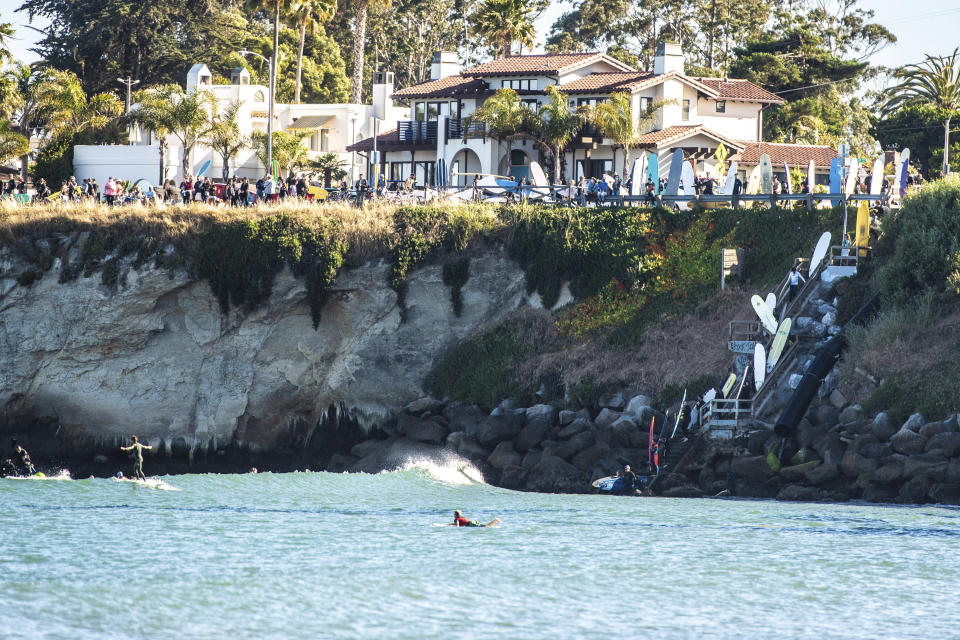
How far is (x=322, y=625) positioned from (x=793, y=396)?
19.2 m

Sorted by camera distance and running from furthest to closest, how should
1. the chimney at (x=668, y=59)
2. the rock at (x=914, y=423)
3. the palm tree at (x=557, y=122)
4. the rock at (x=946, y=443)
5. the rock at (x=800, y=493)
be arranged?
the chimney at (x=668, y=59) → the palm tree at (x=557, y=122) → the rock at (x=914, y=423) → the rock at (x=800, y=493) → the rock at (x=946, y=443)

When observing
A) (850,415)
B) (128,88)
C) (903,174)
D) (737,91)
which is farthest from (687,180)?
(128,88)

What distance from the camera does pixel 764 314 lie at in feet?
132

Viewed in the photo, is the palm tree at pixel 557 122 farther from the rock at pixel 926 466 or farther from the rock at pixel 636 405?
the rock at pixel 926 466

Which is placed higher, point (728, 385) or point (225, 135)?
point (225, 135)

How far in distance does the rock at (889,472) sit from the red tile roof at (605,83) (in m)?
35.1

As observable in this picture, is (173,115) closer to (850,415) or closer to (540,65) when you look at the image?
(540,65)

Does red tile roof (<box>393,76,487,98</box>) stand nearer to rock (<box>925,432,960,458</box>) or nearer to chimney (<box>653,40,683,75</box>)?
chimney (<box>653,40,683,75</box>)

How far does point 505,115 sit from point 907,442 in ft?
112

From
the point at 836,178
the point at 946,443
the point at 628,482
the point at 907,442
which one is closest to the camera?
the point at 946,443

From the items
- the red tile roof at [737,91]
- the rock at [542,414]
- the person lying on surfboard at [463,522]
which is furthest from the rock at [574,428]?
the red tile roof at [737,91]

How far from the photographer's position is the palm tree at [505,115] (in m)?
64.6

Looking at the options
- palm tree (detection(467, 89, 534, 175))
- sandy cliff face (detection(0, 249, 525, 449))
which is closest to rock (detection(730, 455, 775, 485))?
sandy cliff face (detection(0, 249, 525, 449))

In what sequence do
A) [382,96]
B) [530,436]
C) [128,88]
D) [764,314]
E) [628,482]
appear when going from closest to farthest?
[628,482]
[764,314]
[530,436]
[128,88]
[382,96]
